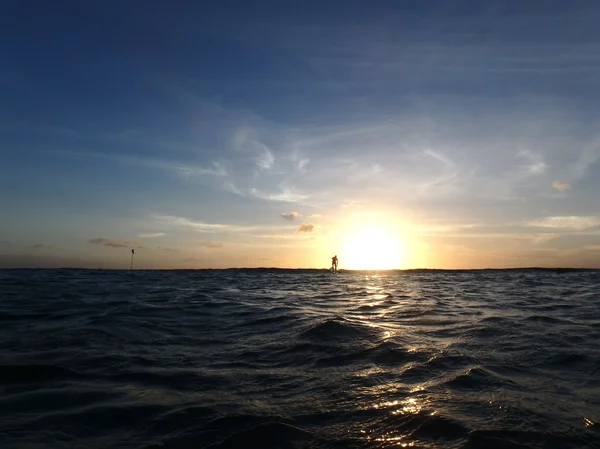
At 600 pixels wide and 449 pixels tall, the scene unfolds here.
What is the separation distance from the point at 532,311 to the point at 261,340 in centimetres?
1231

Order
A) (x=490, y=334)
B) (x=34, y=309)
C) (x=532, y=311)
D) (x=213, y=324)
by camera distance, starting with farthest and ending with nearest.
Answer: (x=532, y=311) → (x=34, y=309) → (x=213, y=324) → (x=490, y=334)

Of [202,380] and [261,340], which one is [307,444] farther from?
[261,340]

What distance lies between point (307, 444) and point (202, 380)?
3395 mm

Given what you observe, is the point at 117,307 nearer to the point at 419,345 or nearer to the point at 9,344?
the point at 9,344

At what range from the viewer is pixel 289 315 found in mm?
17000

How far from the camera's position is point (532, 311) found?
17.6 meters

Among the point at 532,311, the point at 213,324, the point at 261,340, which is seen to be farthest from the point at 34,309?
the point at 532,311

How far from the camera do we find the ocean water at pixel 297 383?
18.7 ft

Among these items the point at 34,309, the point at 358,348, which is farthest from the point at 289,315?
the point at 34,309

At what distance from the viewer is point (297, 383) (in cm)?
804

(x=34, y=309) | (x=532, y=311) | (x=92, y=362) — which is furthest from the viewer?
(x=532, y=311)

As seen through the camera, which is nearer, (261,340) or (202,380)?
(202,380)

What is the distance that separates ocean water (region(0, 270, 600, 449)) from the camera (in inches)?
224

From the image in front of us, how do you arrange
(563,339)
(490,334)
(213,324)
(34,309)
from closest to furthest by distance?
(563,339), (490,334), (213,324), (34,309)
